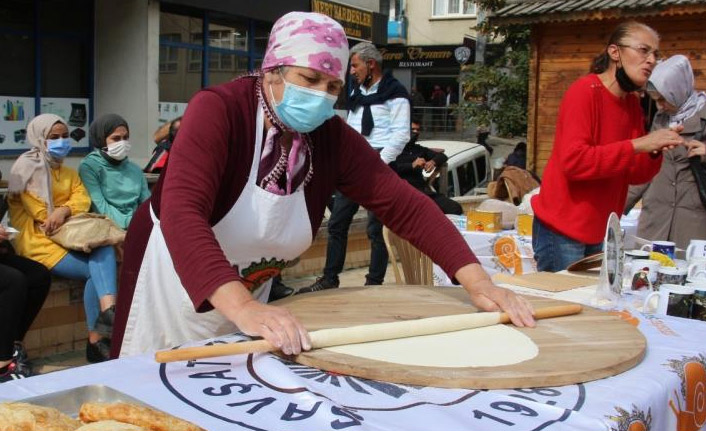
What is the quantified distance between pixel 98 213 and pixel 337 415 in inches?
168

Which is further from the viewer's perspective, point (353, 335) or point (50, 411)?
point (353, 335)

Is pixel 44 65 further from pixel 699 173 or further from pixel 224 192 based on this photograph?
pixel 224 192

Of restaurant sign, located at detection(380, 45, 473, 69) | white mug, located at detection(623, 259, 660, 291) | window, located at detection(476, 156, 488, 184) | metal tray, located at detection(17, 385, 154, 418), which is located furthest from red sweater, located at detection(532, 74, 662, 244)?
restaurant sign, located at detection(380, 45, 473, 69)

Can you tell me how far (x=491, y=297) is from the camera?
6.69ft

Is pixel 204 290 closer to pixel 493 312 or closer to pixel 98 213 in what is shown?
pixel 493 312

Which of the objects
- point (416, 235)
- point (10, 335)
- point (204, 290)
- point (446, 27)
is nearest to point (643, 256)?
point (416, 235)

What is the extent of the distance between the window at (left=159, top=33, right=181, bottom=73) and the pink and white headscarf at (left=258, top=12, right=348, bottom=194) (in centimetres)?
1104

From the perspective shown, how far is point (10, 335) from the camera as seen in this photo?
4145 millimetres

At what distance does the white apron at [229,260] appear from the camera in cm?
206

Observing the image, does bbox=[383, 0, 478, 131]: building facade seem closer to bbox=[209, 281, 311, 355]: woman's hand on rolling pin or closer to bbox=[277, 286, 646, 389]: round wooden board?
bbox=[277, 286, 646, 389]: round wooden board

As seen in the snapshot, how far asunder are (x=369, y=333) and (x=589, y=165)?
153 centimetres

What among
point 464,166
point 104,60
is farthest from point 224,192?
point 104,60

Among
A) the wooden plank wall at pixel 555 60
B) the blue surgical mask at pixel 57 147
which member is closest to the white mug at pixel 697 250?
the blue surgical mask at pixel 57 147

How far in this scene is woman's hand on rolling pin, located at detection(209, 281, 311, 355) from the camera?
5.22ft
